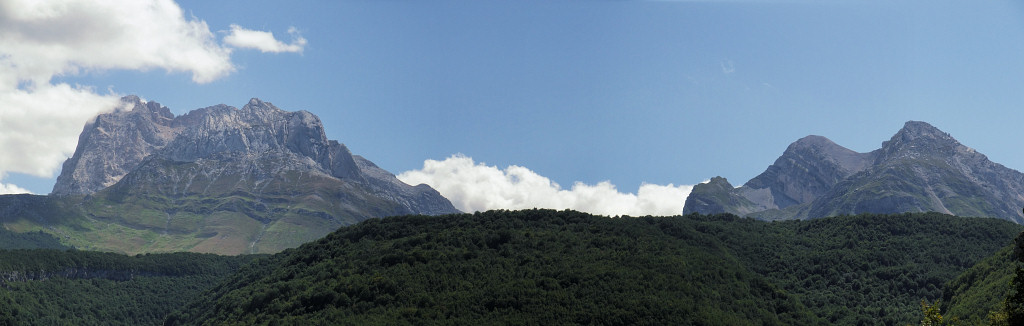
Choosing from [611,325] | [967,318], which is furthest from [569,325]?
[967,318]

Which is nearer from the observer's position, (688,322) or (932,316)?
(932,316)

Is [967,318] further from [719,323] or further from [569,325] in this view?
[569,325]

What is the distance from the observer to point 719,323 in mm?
198375

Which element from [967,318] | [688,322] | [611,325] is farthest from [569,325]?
[967,318]

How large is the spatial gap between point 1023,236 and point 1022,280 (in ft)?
24.3

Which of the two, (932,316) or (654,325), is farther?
(654,325)

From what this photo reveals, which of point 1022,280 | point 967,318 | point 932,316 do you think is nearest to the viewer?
point 1022,280

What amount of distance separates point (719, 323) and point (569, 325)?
38724 mm

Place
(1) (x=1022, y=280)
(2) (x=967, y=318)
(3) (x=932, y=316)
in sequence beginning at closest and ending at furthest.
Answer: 1. (1) (x=1022, y=280)
2. (3) (x=932, y=316)
3. (2) (x=967, y=318)

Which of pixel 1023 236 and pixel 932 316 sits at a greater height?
pixel 1023 236

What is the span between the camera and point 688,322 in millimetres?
197375

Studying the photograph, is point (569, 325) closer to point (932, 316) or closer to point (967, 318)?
point (967, 318)

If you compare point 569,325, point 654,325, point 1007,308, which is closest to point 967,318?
point 654,325

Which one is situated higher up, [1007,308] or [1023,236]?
[1023,236]
